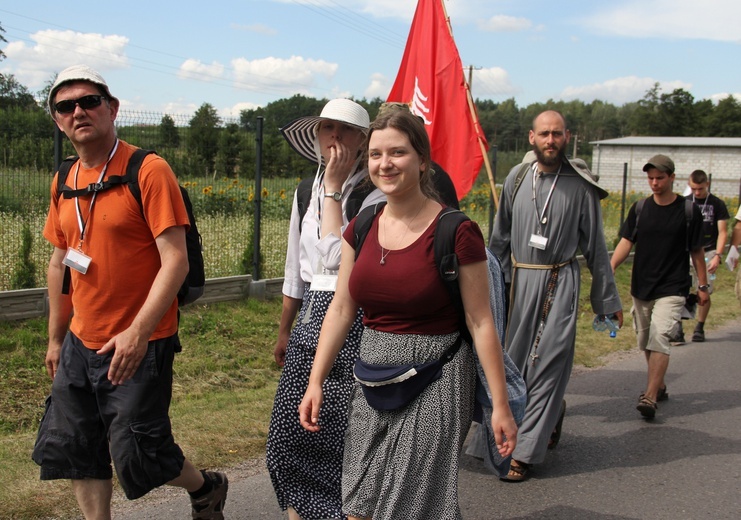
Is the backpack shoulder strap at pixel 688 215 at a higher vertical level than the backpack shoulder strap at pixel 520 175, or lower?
lower

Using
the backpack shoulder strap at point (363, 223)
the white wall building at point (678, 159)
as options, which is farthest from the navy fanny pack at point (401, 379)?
the white wall building at point (678, 159)

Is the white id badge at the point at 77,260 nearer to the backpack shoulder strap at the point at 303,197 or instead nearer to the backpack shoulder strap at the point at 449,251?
the backpack shoulder strap at the point at 303,197

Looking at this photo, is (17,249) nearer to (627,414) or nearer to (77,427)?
(77,427)

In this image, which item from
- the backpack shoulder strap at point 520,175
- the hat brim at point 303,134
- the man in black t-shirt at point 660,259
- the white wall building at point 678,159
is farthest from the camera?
the white wall building at point 678,159

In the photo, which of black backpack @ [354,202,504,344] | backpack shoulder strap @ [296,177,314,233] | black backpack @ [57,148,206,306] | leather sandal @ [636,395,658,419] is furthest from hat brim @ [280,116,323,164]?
leather sandal @ [636,395,658,419]

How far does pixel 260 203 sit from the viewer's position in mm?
9273

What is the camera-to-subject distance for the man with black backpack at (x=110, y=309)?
326cm

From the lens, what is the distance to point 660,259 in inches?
261

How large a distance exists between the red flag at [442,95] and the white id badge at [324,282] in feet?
16.3

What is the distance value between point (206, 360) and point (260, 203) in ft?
8.01

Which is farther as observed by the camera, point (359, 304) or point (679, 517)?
point (679, 517)

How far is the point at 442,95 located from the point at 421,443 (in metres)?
6.01

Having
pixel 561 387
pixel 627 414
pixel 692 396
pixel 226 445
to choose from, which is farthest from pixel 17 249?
pixel 692 396

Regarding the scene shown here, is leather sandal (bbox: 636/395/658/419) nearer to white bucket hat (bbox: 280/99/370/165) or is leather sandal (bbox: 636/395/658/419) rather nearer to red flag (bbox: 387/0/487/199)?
red flag (bbox: 387/0/487/199)
